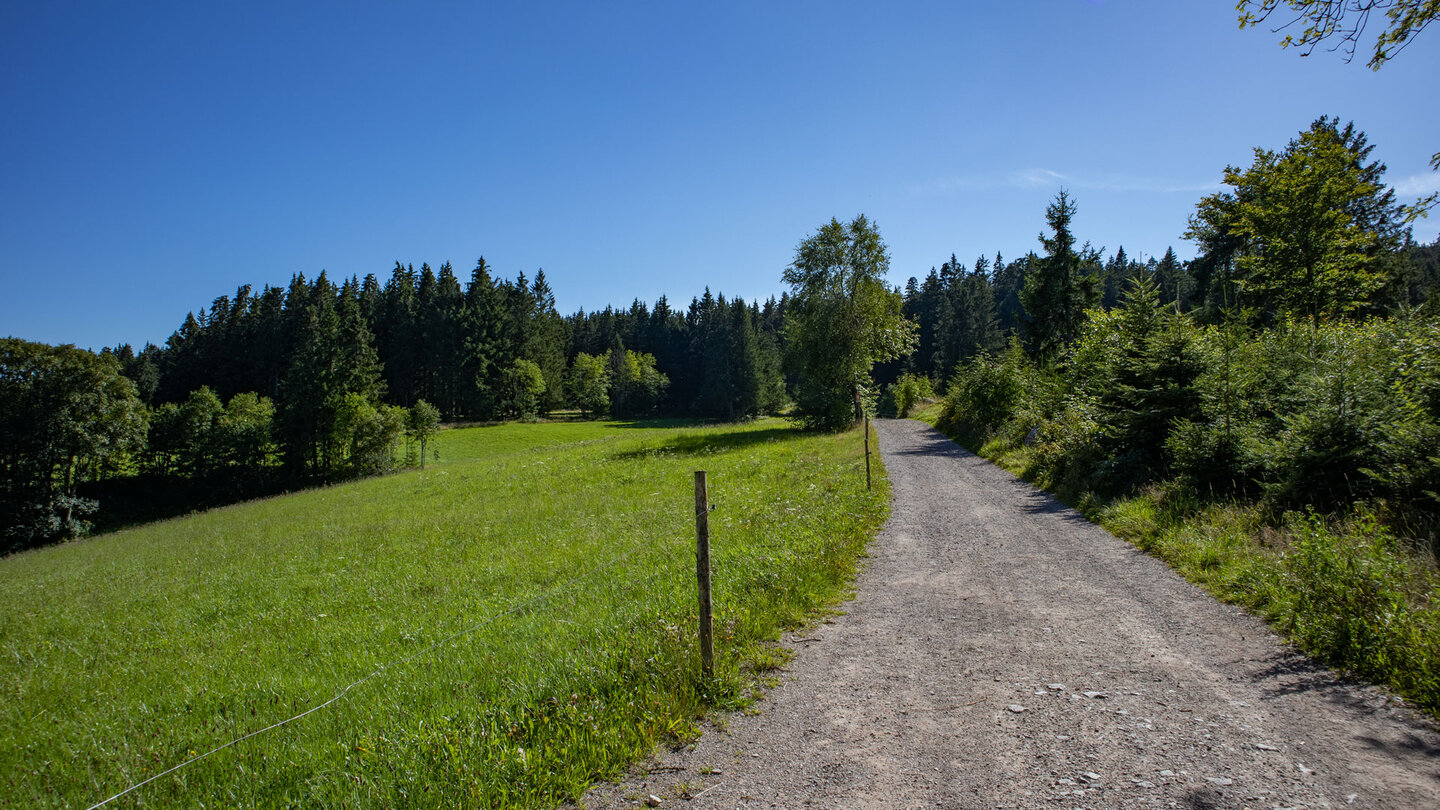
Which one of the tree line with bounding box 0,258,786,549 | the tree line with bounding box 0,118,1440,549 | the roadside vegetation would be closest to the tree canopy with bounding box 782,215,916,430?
the tree line with bounding box 0,118,1440,549

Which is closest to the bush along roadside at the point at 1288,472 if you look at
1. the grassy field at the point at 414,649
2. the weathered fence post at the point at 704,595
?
the grassy field at the point at 414,649

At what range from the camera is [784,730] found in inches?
185

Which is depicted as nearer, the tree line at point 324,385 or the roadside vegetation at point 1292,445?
the roadside vegetation at point 1292,445

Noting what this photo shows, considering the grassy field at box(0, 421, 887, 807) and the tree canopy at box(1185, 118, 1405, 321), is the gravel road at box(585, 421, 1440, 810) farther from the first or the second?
the tree canopy at box(1185, 118, 1405, 321)

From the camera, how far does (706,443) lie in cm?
3362

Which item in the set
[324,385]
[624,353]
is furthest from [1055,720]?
[624,353]

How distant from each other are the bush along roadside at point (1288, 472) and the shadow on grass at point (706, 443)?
16.7 metres

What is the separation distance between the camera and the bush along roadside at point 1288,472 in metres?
5.46

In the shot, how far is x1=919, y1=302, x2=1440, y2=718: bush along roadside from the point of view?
5.46m

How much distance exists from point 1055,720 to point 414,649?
24.1 ft

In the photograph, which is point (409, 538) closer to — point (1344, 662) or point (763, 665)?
point (763, 665)

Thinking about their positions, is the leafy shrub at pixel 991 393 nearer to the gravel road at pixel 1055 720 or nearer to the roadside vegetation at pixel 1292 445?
the roadside vegetation at pixel 1292 445

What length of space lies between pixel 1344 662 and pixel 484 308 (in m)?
84.0

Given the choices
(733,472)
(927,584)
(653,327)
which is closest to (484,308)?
(653,327)
